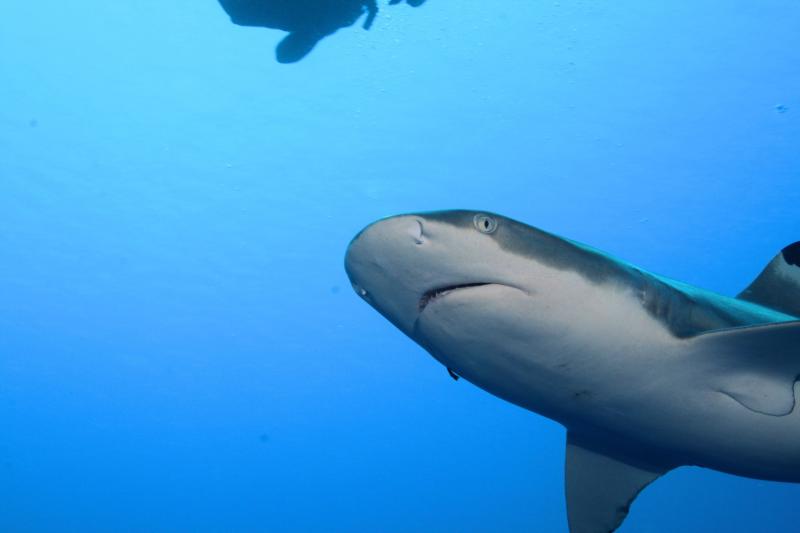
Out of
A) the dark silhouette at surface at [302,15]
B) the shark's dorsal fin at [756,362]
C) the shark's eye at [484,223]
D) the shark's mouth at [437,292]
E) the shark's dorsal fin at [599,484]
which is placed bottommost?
the shark's dorsal fin at [599,484]

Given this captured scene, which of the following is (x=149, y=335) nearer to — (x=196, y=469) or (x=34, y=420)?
(x=34, y=420)

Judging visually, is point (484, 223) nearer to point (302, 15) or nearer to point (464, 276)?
point (464, 276)

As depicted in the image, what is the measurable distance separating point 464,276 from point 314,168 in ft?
49.4

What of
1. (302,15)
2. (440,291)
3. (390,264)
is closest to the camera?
(390,264)

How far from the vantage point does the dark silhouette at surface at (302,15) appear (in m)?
9.29

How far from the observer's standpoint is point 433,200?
17.1m

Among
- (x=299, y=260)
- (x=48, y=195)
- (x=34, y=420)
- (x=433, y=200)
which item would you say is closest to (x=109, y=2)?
(x=48, y=195)

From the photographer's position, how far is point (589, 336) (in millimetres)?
2248

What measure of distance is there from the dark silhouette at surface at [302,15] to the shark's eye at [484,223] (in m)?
8.56

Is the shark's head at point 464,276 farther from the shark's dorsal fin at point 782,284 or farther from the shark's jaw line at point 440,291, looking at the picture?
the shark's dorsal fin at point 782,284

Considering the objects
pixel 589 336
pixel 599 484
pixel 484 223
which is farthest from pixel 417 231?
pixel 599 484

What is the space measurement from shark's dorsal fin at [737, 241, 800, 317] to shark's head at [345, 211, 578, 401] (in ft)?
8.99

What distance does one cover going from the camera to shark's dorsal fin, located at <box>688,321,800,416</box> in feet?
7.51

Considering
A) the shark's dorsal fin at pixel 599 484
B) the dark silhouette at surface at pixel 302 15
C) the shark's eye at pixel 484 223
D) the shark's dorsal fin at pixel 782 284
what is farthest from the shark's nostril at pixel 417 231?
the dark silhouette at surface at pixel 302 15
